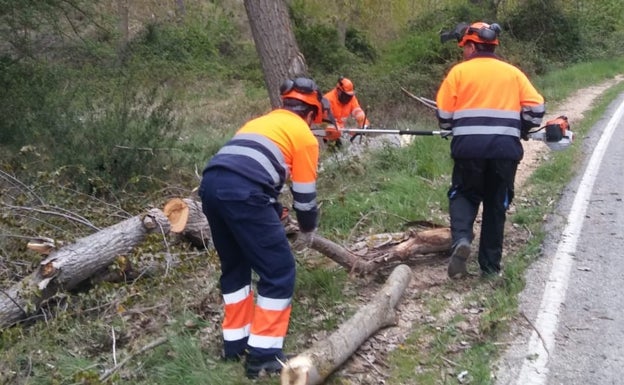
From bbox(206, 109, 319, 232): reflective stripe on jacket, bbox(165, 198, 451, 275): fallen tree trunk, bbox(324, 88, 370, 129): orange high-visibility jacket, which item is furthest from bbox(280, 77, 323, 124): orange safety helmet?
bbox(324, 88, 370, 129): orange high-visibility jacket

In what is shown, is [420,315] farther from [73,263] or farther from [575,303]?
[73,263]

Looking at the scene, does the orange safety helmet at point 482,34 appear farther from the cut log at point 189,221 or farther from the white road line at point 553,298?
the cut log at point 189,221

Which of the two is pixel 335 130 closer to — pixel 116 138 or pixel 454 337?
pixel 454 337

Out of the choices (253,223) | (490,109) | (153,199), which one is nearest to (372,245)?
(490,109)

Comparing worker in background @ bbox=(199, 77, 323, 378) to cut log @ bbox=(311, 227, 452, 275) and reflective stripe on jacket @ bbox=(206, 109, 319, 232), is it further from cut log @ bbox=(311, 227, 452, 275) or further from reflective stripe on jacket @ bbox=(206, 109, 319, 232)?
cut log @ bbox=(311, 227, 452, 275)

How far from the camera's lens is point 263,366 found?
14.8 ft

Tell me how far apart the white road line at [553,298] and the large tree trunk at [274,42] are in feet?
13.6

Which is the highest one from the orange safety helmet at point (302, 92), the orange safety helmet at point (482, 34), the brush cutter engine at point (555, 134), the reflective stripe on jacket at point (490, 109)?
the orange safety helmet at point (482, 34)

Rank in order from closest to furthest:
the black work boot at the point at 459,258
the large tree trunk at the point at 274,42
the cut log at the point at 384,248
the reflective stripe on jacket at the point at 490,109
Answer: the reflective stripe on jacket at the point at 490,109 < the black work boot at the point at 459,258 < the cut log at the point at 384,248 < the large tree trunk at the point at 274,42

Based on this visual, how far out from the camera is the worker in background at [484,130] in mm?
5715

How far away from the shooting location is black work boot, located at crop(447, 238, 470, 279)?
5809mm

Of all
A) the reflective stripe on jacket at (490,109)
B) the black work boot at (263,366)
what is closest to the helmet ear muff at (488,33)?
the reflective stripe on jacket at (490,109)

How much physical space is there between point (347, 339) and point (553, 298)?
6.06 ft

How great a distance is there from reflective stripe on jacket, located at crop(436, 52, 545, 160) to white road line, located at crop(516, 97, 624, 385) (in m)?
1.06
